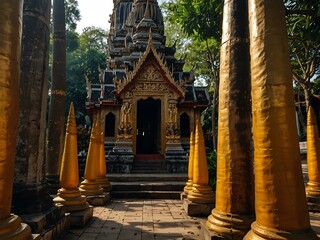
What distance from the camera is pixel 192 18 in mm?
9836

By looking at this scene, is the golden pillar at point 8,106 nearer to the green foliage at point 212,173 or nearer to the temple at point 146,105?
the green foliage at point 212,173

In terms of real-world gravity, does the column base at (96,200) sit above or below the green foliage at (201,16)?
below

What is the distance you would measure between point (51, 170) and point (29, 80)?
16.9 feet

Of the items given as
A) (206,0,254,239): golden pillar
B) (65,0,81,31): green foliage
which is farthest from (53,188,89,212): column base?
(65,0,81,31): green foliage

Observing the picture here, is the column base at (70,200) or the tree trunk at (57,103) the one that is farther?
the tree trunk at (57,103)

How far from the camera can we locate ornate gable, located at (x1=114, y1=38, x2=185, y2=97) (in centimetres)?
1455

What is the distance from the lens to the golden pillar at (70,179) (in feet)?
16.6

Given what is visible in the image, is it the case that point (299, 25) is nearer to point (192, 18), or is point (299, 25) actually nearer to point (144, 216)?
point (192, 18)

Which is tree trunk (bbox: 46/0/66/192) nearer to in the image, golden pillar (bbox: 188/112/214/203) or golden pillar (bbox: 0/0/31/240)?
golden pillar (bbox: 188/112/214/203)

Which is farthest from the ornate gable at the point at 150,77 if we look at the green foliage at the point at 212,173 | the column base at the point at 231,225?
the column base at the point at 231,225

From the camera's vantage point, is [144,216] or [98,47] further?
[98,47]

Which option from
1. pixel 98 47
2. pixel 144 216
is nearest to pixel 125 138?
pixel 144 216

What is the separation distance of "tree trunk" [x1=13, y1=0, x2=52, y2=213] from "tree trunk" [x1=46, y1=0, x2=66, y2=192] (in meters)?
4.69

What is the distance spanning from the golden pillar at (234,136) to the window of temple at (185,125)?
12.2m
